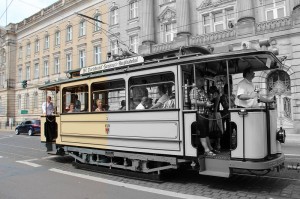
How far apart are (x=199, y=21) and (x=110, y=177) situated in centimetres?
2023

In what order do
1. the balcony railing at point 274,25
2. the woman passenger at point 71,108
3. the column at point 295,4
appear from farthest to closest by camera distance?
the balcony railing at point 274,25, the column at point 295,4, the woman passenger at point 71,108

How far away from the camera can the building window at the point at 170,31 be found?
27.7 m

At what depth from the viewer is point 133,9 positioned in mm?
30984

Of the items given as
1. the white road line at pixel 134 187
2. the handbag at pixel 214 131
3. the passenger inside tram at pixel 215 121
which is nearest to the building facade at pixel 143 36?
the passenger inside tram at pixel 215 121

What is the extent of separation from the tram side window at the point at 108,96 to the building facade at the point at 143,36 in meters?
2.77

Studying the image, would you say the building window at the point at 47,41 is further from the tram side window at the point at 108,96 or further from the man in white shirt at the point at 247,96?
the man in white shirt at the point at 247,96

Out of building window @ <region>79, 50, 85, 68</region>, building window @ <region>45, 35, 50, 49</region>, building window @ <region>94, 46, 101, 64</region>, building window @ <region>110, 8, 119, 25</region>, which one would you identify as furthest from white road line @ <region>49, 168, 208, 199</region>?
building window @ <region>45, 35, 50, 49</region>

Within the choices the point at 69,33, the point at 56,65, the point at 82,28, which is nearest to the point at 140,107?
the point at 82,28

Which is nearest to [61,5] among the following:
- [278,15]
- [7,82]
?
[7,82]

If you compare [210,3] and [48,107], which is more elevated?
[210,3]

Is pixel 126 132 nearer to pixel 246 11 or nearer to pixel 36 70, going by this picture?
pixel 246 11

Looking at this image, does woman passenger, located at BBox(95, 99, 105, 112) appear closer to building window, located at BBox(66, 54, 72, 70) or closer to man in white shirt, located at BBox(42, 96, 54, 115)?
man in white shirt, located at BBox(42, 96, 54, 115)

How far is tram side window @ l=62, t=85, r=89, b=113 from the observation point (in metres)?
9.32

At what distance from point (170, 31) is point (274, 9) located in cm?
950
